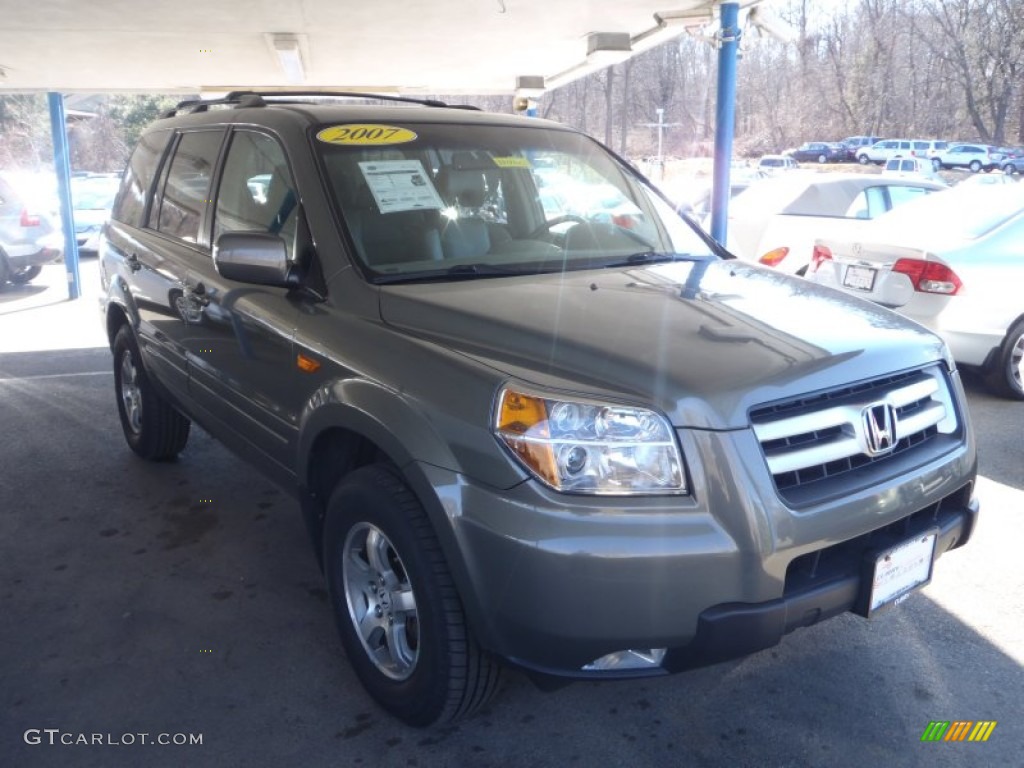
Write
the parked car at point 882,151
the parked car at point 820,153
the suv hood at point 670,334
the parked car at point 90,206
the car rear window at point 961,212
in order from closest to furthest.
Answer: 1. the suv hood at point 670,334
2. the car rear window at point 961,212
3. the parked car at point 90,206
4. the parked car at point 882,151
5. the parked car at point 820,153

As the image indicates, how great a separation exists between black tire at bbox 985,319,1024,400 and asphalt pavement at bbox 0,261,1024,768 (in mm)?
1836

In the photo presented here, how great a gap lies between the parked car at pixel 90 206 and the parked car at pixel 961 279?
44.7 ft

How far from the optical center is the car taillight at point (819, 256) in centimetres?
653

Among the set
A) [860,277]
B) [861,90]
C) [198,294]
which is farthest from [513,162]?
[861,90]

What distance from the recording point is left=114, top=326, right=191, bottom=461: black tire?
4996mm

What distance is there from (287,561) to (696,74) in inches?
763

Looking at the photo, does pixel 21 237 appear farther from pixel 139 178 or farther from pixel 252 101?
pixel 252 101

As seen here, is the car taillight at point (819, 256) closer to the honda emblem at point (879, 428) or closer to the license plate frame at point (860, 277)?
the license plate frame at point (860, 277)

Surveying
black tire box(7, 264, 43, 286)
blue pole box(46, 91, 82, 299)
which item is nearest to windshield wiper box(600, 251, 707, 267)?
blue pole box(46, 91, 82, 299)

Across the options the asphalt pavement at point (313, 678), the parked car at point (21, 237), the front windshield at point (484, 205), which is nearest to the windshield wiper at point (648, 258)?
the front windshield at point (484, 205)

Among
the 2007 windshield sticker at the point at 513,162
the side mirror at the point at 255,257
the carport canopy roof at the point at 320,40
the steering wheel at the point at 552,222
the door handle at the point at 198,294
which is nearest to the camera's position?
the side mirror at the point at 255,257

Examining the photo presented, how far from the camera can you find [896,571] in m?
2.52

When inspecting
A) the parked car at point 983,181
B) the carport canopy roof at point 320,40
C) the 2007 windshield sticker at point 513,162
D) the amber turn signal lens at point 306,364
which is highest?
the carport canopy roof at point 320,40

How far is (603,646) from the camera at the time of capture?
224 cm
